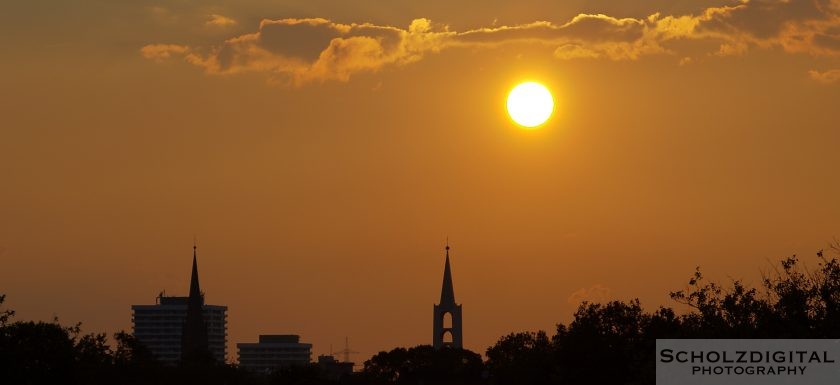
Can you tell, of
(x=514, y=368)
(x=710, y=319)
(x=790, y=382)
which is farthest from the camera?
(x=514, y=368)

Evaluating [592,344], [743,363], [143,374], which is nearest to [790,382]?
[743,363]

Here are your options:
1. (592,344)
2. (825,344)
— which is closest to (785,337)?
(825,344)

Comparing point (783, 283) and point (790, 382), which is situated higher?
point (783, 283)

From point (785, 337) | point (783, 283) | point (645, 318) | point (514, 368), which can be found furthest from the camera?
point (514, 368)

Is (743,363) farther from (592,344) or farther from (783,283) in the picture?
(592,344)

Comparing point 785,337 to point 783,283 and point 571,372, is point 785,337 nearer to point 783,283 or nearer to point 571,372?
point 783,283

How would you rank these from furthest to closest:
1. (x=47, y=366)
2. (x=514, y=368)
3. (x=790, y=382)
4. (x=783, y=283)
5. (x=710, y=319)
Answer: (x=514, y=368) < (x=47, y=366) < (x=710, y=319) < (x=783, y=283) < (x=790, y=382)

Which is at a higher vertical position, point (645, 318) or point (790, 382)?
point (645, 318)

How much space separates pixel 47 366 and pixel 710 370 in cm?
6057

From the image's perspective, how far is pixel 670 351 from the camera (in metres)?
89.9

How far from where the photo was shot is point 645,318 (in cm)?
13438

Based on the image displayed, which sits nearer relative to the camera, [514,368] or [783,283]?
[783,283]

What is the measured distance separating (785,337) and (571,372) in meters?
50.6

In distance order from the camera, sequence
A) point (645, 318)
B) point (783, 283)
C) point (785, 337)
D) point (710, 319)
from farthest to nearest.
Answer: point (645, 318) < point (710, 319) < point (783, 283) < point (785, 337)
